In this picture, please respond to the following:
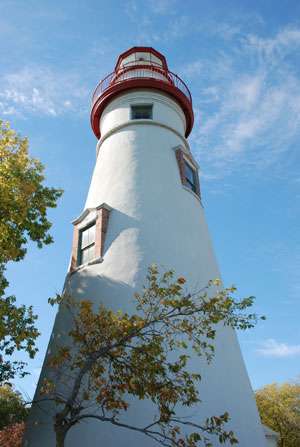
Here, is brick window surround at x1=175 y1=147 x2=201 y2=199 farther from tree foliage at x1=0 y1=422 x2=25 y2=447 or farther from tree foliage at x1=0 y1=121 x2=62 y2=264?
tree foliage at x1=0 y1=422 x2=25 y2=447

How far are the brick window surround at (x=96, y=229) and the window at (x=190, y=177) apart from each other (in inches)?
127

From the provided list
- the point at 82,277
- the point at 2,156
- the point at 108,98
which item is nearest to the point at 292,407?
the point at 82,277

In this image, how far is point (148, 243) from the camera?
418 inches

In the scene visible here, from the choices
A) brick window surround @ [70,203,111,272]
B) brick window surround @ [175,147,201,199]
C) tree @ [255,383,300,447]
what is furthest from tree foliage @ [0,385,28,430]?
tree @ [255,383,300,447]

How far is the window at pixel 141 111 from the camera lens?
48.8 ft

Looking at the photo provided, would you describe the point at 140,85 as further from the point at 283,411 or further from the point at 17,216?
the point at 283,411

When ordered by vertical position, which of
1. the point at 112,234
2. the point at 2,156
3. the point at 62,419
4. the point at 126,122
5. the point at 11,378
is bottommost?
the point at 62,419

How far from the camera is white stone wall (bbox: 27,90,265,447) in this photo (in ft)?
28.8

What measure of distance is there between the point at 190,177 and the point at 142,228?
12.5 feet

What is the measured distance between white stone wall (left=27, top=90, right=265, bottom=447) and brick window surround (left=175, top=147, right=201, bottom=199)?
22 centimetres

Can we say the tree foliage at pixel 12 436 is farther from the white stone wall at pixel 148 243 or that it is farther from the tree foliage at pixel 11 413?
the white stone wall at pixel 148 243

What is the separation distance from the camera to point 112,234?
37.0 feet

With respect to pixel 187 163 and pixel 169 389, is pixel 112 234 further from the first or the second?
pixel 169 389

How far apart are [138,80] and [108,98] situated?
1.47 meters
